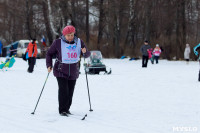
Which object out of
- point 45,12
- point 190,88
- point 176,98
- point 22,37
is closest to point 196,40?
point 45,12

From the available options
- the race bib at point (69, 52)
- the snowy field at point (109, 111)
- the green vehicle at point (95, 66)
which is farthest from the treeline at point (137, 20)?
the race bib at point (69, 52)

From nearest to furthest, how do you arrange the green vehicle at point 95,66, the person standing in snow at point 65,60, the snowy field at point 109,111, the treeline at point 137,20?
the snowy field at point 109,111 → the person standing in snow at point 65,60 → the green vehicle at point 95,66 → the treeline at point 137,20

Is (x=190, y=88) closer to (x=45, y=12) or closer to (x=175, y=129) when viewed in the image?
(x=175, y=129)

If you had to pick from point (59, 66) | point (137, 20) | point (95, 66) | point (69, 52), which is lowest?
point (95, 66)

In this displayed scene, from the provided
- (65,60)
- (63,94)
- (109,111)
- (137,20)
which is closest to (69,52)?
(65,60)

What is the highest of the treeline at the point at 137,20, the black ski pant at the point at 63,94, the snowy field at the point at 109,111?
the treeline at the point at 137,20

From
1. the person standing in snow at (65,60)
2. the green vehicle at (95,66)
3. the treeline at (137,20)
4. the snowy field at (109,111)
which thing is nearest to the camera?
the snowy field at (109,111)

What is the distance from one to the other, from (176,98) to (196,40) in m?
21.5

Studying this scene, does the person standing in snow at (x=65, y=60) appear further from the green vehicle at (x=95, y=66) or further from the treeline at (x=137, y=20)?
the treeline at (x=137, y=20)

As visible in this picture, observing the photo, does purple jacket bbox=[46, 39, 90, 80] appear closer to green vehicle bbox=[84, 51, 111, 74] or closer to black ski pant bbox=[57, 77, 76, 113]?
black ski pant bbox=[57, 77, 76, 113]

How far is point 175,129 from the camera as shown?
5.41m

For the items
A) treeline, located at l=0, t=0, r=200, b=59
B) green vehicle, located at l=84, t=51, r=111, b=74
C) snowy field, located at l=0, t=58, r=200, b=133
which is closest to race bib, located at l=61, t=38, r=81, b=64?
snowy field, located at l=0, t=58, r=200, b=133

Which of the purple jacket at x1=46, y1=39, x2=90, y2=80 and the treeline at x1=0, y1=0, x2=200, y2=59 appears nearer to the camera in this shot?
the purple jacket at x1=46, y1=39, x2=90, y2=80

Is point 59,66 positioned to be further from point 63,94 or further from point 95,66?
point 95,66
